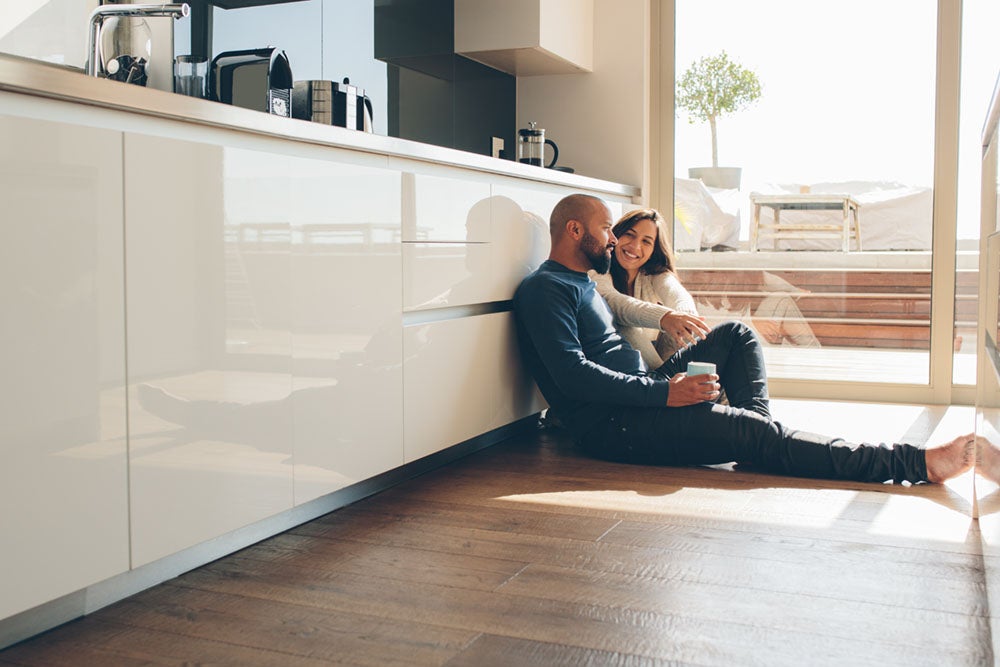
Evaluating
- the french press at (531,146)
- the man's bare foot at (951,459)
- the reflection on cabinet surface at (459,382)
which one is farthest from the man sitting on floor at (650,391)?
the french press at (531,146)

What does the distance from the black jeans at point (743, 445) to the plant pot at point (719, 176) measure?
1.68 meters

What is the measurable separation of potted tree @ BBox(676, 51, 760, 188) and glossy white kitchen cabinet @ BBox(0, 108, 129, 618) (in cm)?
350

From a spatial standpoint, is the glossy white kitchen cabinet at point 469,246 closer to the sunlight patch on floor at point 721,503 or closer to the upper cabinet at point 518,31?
the sunlight patch on floor at point 721,503

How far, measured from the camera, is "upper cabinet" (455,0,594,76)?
13.5 ft

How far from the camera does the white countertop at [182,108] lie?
1.53 meters

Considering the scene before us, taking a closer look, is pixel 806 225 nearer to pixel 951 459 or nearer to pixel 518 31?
pixel 518 31

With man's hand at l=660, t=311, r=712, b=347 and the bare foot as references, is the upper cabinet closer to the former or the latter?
man's hand at l=660, t=311, r=712, b=347

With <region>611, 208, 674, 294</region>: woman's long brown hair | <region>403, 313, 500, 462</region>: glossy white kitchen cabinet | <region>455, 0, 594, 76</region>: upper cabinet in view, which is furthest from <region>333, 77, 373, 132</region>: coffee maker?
<region>455, 0, 594, 76</region>: upper cabinet

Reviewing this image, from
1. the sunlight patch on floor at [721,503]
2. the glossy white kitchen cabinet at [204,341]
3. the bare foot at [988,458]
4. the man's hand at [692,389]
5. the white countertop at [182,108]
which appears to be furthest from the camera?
the man's hand at [692,389]

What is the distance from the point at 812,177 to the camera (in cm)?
458

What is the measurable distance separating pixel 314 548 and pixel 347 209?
777 millimetres

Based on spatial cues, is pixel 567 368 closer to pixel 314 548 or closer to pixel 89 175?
pixel 314 548

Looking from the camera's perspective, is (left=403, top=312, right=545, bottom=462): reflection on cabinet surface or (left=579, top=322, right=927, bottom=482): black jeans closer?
(left=403, top=312, right=545, bottom=462): reflection on cabinet surface

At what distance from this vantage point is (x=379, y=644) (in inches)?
67.5
